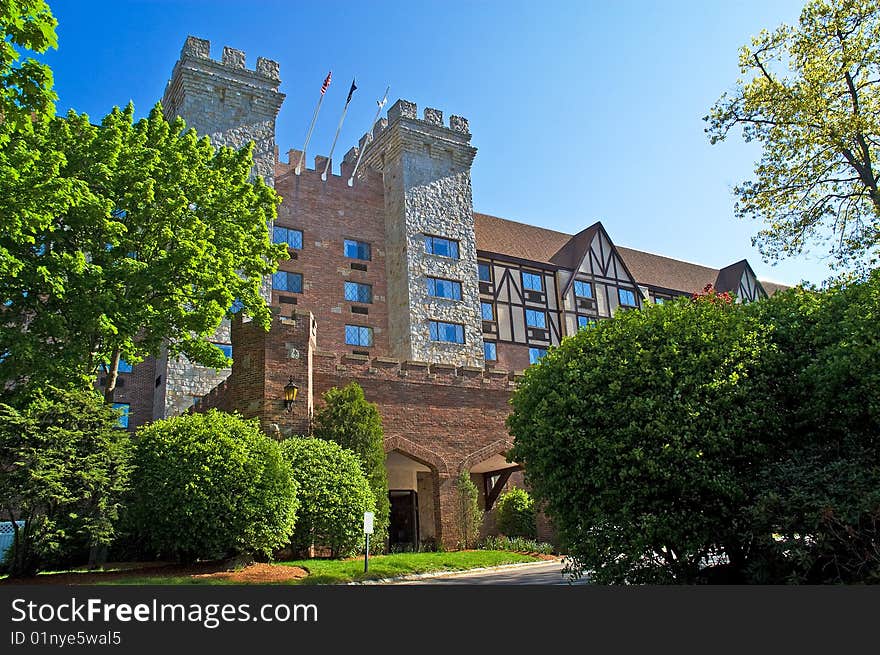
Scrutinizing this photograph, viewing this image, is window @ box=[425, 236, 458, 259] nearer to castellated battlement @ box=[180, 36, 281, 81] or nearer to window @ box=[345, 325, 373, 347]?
window @ box=[345, 325, 373, 347]

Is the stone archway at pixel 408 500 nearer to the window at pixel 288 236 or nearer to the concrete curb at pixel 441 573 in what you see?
the concrete curb at pixel 441 573

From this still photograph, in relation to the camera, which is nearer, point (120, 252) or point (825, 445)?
point (825, 445)

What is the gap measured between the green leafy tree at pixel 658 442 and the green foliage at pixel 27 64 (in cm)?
877

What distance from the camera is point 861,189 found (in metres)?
18.5

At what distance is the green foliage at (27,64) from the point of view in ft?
30.9

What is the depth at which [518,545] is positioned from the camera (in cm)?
2236

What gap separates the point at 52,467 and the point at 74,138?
8572 mm

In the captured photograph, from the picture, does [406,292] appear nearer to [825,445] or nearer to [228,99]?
[228,99]

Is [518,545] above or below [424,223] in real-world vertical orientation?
below

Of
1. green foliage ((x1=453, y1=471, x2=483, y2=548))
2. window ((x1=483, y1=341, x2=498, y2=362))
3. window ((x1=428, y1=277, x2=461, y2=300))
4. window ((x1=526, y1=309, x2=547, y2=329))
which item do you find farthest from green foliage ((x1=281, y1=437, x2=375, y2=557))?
window ((x1=526, y1=309, x2=547, y2=329))

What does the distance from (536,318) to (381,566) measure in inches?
978

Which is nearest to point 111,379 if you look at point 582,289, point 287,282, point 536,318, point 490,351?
point 287,282

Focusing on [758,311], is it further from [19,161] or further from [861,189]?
[19,161]

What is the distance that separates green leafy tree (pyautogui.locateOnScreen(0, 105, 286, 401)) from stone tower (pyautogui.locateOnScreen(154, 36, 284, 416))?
1095 centimetres
